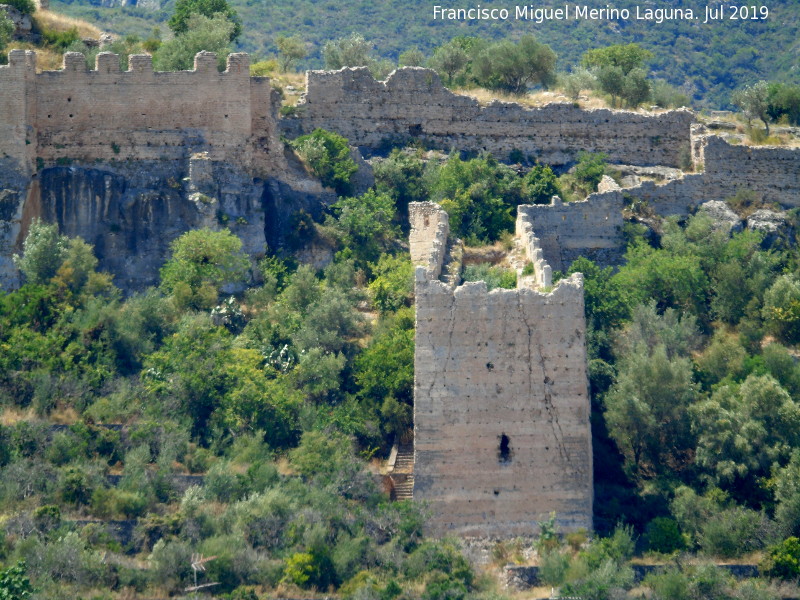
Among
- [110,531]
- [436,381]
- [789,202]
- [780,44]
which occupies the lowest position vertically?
[110,531]

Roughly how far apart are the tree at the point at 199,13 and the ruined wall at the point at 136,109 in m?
6.88

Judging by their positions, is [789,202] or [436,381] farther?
[789,202]

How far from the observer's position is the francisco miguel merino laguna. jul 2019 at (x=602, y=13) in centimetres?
6919

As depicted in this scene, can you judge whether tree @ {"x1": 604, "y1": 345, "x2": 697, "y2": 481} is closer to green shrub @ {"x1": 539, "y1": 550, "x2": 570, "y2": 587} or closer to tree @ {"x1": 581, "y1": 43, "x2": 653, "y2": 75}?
green shrub @ {"x1": 539, "y1": 550, "x2": 570, "y2": 587}

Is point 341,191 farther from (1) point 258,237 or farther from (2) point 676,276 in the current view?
(2) point 676,276

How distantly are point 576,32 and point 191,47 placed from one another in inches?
1156

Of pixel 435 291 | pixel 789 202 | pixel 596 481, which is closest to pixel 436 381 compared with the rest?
pixel 435 291

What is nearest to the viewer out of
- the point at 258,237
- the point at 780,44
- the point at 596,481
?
the point at 596,481

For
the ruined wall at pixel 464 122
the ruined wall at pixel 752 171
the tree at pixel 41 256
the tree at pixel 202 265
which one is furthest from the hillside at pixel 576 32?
the tree at pixel 41 256

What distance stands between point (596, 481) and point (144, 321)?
28.1ft

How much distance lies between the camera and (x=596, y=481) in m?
33.3

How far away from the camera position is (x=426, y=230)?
38.0 m

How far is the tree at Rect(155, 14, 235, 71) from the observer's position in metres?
41.0

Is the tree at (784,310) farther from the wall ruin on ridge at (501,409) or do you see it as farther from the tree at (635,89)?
the tree at (635,89)
